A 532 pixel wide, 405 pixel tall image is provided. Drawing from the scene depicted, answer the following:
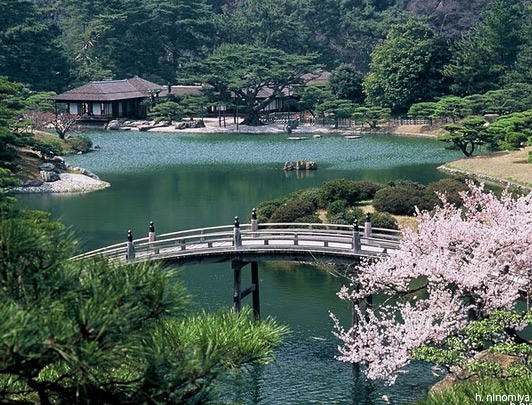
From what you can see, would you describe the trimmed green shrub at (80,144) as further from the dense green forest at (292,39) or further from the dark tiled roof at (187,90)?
the dark tiled roof at (187,90)

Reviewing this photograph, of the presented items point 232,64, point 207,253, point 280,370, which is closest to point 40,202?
point 207,253

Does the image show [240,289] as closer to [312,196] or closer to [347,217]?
[347,217]

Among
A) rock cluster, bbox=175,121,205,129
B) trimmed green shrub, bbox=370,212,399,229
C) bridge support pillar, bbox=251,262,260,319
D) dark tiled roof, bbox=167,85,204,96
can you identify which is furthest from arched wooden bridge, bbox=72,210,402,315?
dark tiled roof, bbox=167,85,204,96

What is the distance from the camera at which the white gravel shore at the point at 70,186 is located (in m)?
51.6

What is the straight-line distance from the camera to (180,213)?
44875 mm

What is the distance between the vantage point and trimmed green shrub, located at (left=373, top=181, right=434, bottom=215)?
1495 inches

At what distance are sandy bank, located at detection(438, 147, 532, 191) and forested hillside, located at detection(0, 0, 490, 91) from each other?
37.4m

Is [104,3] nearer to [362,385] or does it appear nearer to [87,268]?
[362,385]

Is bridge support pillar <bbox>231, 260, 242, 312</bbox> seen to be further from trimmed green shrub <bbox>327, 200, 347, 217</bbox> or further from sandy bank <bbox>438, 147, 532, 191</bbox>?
sandy bank <bbox>438, 147, 532, 191</bbox>

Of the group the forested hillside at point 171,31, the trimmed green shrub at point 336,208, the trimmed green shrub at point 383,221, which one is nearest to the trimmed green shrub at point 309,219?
the trimmed green shrub at point 336,208

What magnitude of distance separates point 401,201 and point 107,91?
49.0m

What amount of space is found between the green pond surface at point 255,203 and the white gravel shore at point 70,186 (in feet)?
3.97

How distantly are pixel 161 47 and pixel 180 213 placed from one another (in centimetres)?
5516

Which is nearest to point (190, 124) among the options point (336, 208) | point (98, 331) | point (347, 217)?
point (336, 208)
